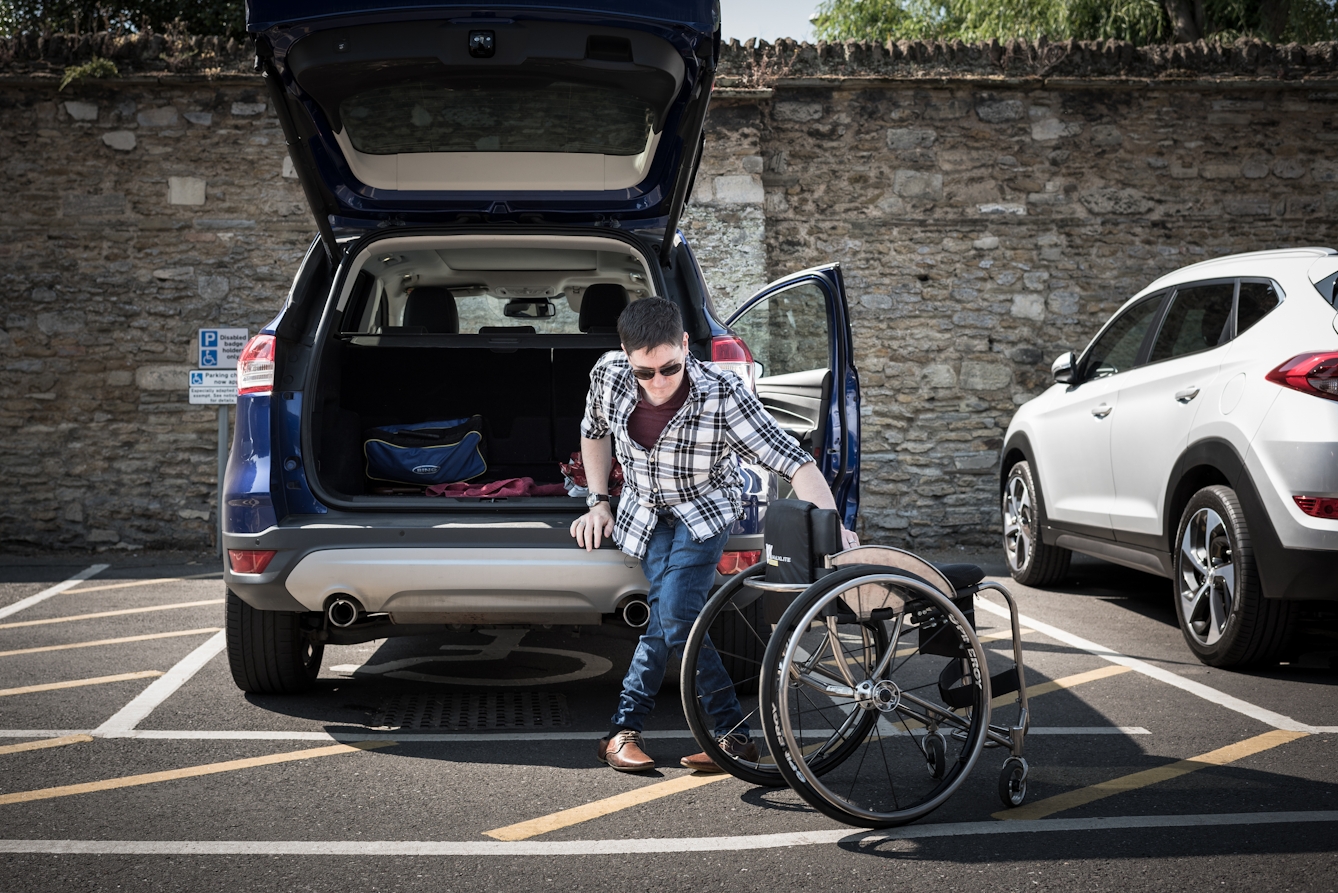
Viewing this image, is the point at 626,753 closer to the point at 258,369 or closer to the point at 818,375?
the point at 258,369

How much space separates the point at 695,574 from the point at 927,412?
711 cm

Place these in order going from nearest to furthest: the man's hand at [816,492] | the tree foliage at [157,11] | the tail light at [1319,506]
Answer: the man's hand at [816,492] → the tail light at [1319,506] → the tree foliage at [157,11]

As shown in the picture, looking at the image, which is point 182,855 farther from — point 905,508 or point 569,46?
point 905,508

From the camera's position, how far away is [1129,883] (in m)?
2.87

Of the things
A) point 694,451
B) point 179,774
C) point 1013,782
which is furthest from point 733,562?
point 179,774

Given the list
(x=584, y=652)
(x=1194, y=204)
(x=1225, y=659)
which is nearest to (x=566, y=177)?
(x=584, y=652)

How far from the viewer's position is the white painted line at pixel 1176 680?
176 inches

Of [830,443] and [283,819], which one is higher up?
[830,443]

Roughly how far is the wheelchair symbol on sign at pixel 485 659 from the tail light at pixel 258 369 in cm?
163

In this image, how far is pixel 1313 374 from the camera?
4805 millimetres

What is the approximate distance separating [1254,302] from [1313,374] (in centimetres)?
85

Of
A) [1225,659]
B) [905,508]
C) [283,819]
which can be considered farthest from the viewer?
[905,508]

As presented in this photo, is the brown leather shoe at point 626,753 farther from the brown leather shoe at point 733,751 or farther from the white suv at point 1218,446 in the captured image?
the white suv at point 1218,446

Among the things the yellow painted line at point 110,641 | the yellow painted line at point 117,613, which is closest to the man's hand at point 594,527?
the yellow painted line at point 110,641
